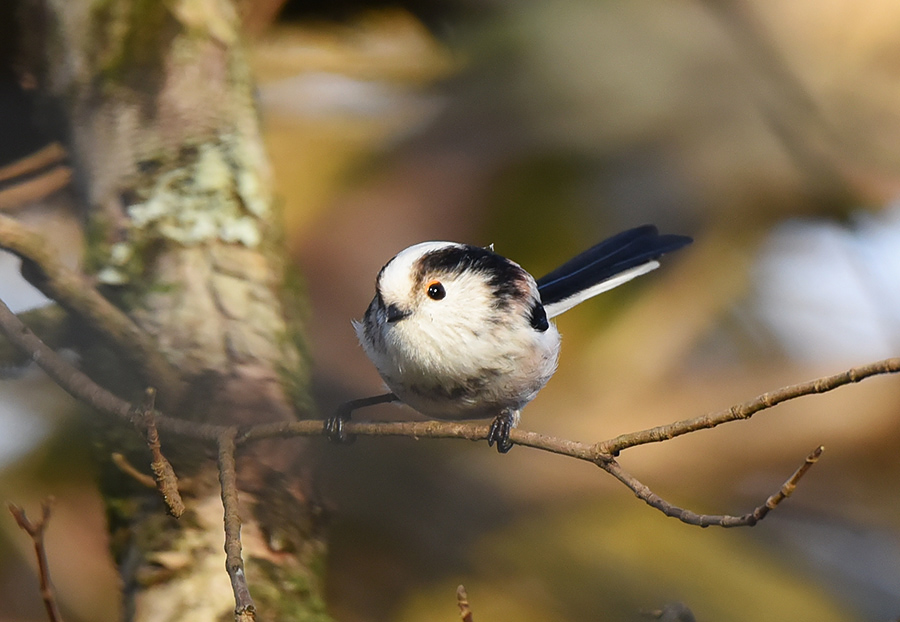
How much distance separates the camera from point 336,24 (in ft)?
5.16

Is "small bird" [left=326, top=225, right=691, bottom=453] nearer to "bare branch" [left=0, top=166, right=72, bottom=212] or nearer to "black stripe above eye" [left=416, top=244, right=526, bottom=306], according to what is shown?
"black stripe above eye" [left=416, top=244, right=526, bottom=306]

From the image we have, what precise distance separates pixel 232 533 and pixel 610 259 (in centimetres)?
49

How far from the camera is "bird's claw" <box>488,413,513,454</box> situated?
0.63 m

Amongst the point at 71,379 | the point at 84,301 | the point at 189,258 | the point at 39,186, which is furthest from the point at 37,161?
the point at 71,379

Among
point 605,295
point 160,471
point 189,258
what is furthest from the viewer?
point 605,295

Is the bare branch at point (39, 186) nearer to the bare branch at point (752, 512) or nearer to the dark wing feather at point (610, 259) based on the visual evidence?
the dark wing feather at point (610, 259)

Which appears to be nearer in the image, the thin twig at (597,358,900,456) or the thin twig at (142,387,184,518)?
the thin twig at (597,358,900,456)

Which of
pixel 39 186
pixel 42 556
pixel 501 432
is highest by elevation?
pixel 39 186

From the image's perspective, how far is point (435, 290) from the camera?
0.66 metres

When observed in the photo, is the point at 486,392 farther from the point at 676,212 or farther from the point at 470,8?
the point at 470,8

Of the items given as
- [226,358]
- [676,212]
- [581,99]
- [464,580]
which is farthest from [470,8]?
[464,580]

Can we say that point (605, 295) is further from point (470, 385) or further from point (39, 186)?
point (39, 186)

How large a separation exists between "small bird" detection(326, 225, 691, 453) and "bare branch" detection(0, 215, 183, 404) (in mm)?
262

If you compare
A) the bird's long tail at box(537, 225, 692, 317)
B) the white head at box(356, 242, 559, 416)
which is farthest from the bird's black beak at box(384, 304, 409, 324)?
the bird's long tail at box(537, 225, 692, 317)
